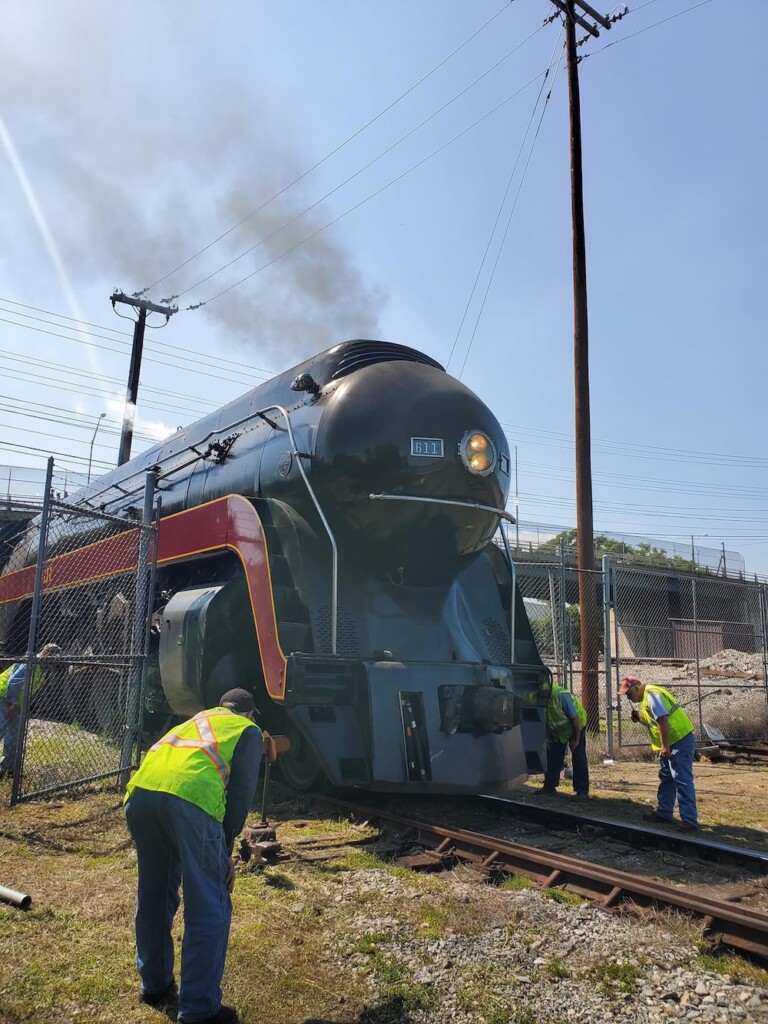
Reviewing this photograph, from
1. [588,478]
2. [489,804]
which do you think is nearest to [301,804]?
[489,804]

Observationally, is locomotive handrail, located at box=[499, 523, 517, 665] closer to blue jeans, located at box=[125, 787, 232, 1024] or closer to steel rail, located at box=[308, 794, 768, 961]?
steel rail, located at box=[308, 794, 768, 961]

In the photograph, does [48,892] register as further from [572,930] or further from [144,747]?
[144,747]

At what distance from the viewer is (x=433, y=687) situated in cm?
642

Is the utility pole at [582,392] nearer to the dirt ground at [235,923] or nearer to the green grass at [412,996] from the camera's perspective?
the dirt ground at [235,923]

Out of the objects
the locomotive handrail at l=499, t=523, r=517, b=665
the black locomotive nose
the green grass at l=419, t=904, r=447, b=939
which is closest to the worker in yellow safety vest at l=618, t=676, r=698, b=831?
the locomotive handrail at l=499, t=523, r=517, b=665

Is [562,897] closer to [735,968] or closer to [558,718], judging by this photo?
[735,968]

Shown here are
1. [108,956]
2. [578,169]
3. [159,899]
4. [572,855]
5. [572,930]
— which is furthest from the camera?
[578,169]

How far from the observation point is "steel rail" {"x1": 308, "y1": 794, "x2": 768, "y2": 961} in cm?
408

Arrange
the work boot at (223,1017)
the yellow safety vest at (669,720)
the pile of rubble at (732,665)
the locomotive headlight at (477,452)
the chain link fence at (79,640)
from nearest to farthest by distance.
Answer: the work boot at (223,1017) → the locomotive headlight at (477,452) → the chain link fence at (79,640) → the yellow safety vest at (669,720) → the pile of rubble at (732,665)

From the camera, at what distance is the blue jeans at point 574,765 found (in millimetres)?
8219

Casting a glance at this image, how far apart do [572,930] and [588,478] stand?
894 centimetres

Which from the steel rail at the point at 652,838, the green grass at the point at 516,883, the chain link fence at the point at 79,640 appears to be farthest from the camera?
the chain link fence at the point at 79,640

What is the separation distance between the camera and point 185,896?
332 cm

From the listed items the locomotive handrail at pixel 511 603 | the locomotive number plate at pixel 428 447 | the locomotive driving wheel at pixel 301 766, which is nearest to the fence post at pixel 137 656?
the locomotive driving wheel at pixel 301 766
